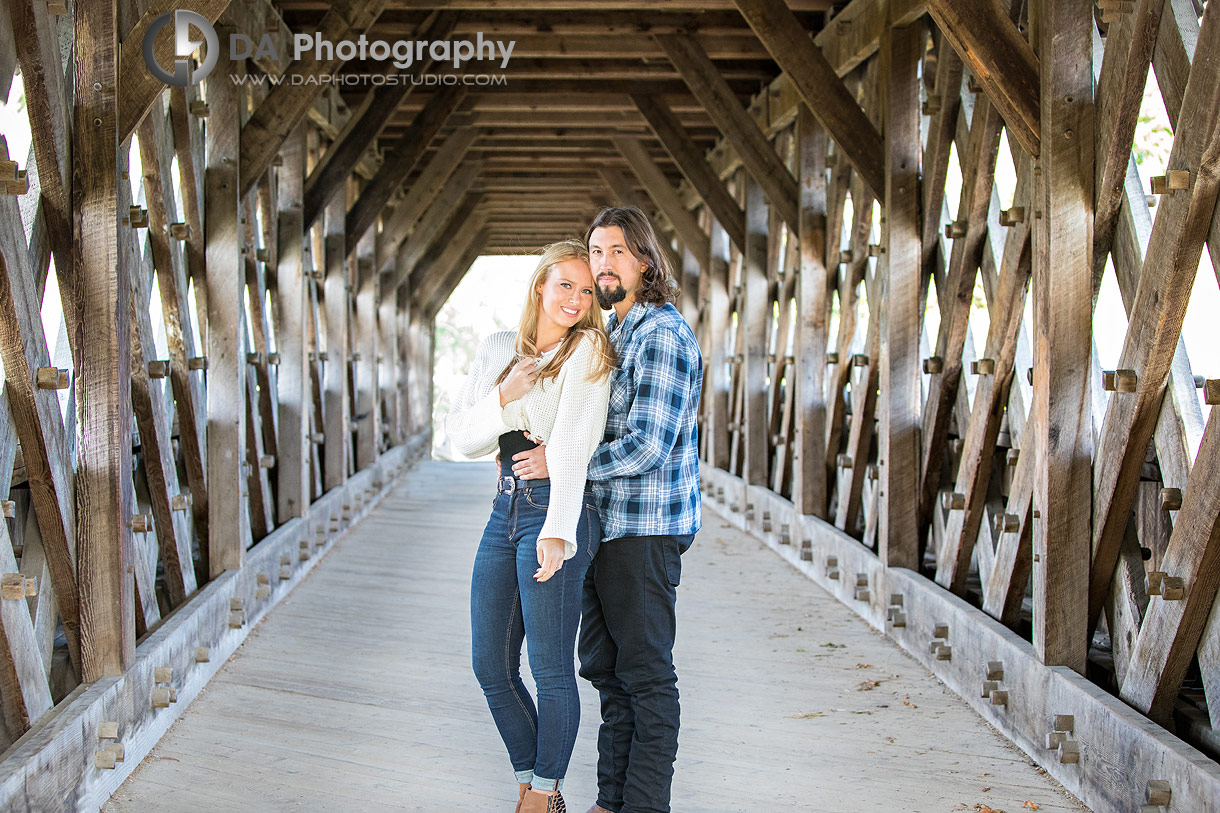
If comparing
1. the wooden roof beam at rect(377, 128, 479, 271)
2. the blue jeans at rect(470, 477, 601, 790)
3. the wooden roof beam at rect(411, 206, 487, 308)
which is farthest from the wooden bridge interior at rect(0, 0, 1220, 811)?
the wooden roof beam at rect(411, 206, 487, 308)

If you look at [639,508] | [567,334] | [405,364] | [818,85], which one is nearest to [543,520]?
[639,508]

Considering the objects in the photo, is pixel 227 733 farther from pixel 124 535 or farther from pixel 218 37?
pixel 218 37

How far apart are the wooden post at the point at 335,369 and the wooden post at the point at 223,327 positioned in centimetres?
286

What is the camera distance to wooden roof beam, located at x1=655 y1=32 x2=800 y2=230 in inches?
249

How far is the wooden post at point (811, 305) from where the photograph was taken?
625 cm

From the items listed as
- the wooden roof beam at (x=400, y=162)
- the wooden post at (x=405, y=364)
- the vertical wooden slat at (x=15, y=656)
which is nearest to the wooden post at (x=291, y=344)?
the wooden roof beam at (x=400, y=162)

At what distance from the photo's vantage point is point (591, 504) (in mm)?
2562

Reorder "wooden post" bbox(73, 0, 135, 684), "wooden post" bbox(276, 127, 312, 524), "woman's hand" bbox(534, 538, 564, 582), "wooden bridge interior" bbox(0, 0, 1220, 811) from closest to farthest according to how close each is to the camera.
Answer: "woman's hand" bbox(534, 538, 564, 582) → "wooden bridge interior" bbox(0, 0, 1220, 811) → "wooden post" bbox(73, 0, 135, 684) → "wooden post" bbox(276, 127, 312, 524)

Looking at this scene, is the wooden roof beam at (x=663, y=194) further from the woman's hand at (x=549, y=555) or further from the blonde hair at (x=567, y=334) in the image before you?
the woman's hand at (x=549, y=555)

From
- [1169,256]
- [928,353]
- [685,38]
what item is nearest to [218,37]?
[685,38]

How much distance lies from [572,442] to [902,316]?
2.56 meters

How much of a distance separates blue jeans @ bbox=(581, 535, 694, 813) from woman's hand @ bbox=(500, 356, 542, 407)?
1.29 ft

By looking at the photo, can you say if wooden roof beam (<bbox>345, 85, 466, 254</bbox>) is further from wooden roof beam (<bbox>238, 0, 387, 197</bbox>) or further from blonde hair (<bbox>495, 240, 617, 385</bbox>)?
blonde hair (<bbox>495, 240, 617, 385</bbox>)

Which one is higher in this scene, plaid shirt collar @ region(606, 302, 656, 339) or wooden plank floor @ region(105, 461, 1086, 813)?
plaid shirt collar @ region(606, 302, 656, 339)
